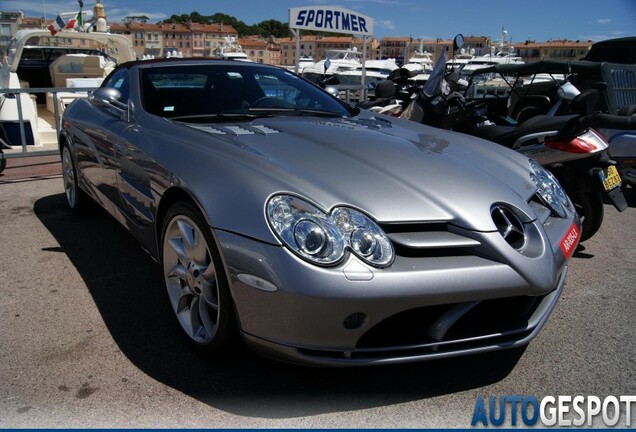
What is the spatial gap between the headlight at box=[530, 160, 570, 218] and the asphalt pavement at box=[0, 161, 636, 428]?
0.63 meters

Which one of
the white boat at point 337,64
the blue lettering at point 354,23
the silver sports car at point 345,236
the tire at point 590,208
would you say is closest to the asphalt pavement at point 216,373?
the silver sports car at point 345,236

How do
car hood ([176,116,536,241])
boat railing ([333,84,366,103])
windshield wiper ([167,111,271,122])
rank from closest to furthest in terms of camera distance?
1. car hood ([176,116,536,241])
2. windshield wiper ([167,111,271,122])
3. boat railing ([333,84,366,103])

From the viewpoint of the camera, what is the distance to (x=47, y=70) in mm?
11922

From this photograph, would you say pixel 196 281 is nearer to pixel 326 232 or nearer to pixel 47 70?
pixel 326 232

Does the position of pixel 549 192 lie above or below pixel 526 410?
above

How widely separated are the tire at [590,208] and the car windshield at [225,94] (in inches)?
74.9

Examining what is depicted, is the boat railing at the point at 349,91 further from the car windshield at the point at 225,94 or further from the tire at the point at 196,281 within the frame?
the tire at the point at 196,281

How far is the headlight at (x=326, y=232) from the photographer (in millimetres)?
2043

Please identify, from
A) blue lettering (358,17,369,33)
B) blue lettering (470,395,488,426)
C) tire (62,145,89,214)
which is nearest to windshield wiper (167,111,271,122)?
tire (62,145,89,214)

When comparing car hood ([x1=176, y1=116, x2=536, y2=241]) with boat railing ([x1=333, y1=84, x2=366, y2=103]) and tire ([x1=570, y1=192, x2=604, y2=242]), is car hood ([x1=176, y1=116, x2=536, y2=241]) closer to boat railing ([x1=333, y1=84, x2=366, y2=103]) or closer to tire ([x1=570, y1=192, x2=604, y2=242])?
tire ([x1=570, y1=192, x2=604, y2=242])

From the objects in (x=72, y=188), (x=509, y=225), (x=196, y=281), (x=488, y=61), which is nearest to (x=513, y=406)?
(x=509, y=225)

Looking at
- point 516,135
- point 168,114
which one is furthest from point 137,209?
point 516,135

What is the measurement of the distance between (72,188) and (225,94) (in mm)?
2111

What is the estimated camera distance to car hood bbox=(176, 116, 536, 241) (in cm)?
224
